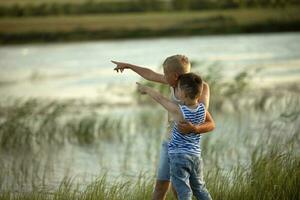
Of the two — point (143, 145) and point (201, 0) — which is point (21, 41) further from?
point (143, 145)

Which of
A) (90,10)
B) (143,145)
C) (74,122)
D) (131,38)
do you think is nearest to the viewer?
(143,145)

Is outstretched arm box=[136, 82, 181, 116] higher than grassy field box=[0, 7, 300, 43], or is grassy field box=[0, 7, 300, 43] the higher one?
outstretched arm box=[136, 82, 181, 116]

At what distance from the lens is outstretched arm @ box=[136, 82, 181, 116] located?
4.43m

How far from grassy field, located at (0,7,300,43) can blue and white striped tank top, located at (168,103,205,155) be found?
12.3 m

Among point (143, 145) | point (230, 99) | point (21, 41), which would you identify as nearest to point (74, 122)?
point (143, 145)

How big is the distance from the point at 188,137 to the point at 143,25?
46.0 ft

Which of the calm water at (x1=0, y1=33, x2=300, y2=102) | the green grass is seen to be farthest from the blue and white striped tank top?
the calm water at (x1=0, y1=33, x2=300, y2=102)

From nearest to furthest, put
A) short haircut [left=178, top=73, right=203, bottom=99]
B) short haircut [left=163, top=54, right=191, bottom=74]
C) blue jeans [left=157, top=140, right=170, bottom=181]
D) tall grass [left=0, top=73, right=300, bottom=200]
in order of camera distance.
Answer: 1. short haircut [left=178, top=73, right=203, bottom=99]
2. short haircut [left=163, top=54, right=191, bottom=74]
3. blue jeans [left=157, top=140, right=170, bottom=181]
4. tall grass [left=0, top=73, right=300, bottom=200]

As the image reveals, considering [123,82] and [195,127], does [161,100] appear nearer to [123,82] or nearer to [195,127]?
[195,127]

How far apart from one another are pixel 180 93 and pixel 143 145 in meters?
5.09

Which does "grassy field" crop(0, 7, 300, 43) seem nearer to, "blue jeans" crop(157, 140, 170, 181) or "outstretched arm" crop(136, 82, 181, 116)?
"blue jeans" crop(157, 140, 170, 181)

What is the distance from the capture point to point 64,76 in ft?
53.2

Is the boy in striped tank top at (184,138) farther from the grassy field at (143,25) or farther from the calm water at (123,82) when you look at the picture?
the grassy field at (143,25)

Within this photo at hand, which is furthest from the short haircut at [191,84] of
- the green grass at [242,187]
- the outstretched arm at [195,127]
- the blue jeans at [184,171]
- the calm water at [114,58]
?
the calm water at [114,58]
